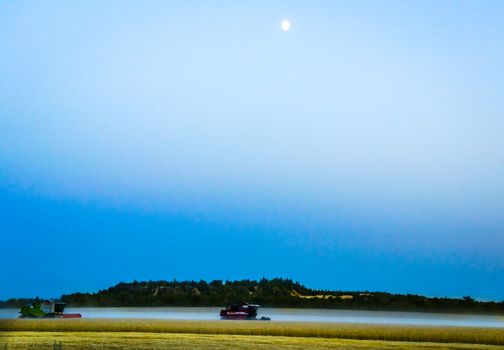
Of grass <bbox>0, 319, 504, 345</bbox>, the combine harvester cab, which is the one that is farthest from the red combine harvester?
the combine harvester cab

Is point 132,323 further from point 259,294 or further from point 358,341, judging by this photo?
point 259,294

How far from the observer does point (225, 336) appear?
28719mm

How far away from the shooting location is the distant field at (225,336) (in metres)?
25.0

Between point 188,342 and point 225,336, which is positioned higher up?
point 225,336

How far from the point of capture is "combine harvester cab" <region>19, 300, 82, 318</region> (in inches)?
1631

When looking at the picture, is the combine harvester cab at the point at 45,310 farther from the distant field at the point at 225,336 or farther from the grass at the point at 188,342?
the grass at the point at 188,342

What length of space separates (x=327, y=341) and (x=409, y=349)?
4.50 m

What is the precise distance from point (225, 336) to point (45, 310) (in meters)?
16.9

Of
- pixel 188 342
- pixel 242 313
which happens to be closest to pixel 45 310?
pixel 242 313

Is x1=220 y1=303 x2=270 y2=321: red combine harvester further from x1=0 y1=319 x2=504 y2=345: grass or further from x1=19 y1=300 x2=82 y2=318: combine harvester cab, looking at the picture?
x1=19 y1=300 x2=82 y2=318: combine harvester cab

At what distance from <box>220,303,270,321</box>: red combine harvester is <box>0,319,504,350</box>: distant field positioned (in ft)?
21.8

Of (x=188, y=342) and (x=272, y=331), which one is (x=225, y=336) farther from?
(x=188, y=342)

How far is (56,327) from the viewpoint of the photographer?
108 ft

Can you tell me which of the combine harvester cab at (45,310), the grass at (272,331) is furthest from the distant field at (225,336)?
the combine harvester cab at (45,310)
